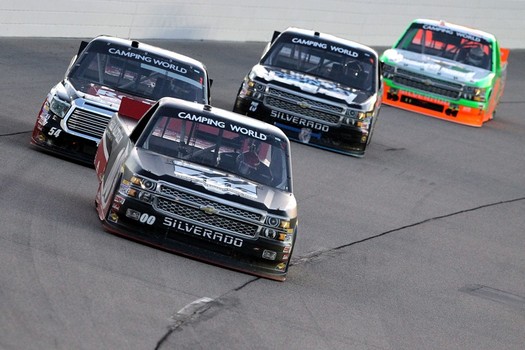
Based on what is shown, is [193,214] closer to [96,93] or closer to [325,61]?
[96,93]

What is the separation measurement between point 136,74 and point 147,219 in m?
4.79

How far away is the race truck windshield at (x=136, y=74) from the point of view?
15711 mm

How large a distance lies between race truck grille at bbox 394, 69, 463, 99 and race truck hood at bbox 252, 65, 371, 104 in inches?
199

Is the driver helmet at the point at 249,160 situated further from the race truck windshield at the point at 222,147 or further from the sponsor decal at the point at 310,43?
the sponsor decal at the point at 310,43

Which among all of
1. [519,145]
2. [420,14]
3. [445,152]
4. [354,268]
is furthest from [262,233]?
[420,14]

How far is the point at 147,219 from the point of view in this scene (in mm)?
11336

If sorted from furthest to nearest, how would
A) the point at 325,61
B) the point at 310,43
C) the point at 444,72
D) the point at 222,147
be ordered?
1. the point at 444,72
2. the point at 310,43
3. the point at 325,61
4. the point at 222,147

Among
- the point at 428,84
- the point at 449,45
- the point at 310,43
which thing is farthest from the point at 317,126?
the point at 449,45

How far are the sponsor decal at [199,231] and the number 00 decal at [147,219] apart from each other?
0.31 feet

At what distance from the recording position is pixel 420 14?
3906 centimetres

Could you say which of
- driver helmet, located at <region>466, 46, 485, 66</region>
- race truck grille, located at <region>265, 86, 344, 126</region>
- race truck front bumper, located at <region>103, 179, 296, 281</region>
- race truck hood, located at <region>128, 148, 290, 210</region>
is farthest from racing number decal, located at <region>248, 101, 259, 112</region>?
race truck front bumper, located at <region>103, 179, 296, 281</region>

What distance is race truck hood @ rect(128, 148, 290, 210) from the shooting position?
11.5 meters

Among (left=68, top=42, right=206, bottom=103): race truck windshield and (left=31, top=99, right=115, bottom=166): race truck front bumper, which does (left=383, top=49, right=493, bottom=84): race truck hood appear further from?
(left=31, top=99, right=115, bottom=166): race truck front bumper

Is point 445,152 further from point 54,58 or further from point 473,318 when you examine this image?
point 473,318
